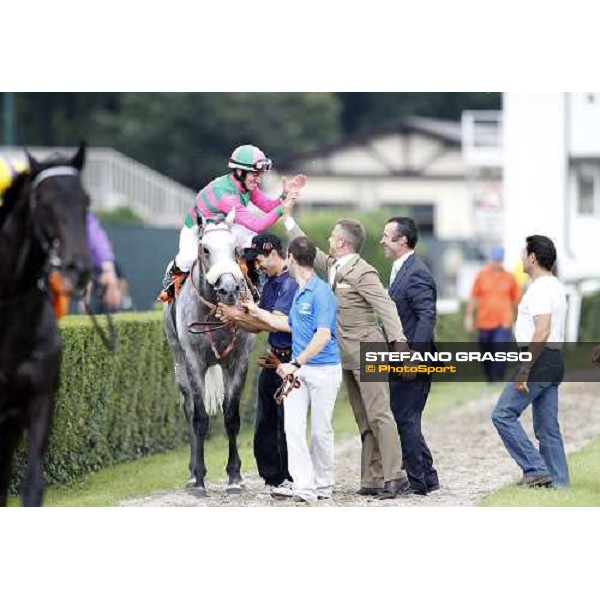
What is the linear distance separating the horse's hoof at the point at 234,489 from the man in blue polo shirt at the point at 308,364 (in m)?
0.61

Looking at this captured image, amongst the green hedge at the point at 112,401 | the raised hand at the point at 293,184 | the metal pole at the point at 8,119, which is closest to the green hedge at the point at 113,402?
the green hedge at the point at 112,401

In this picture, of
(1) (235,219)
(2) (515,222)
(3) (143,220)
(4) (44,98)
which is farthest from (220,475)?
(4) (44,98)

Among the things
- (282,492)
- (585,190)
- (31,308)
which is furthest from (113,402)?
(585,190)

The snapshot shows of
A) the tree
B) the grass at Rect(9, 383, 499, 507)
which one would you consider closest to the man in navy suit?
the grass at Rect(9, 383, 499, 507)

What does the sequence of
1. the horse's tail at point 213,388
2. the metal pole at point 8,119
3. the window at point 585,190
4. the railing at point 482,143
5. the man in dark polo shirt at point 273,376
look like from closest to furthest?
the man in dark polo shirt at point 273,376 < the horse's tail at point 213,388 < the window at point 585,190 < the metal pole at point 8,119 < the railing at point 482,143

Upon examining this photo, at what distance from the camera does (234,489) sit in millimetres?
10945

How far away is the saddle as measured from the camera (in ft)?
33.6

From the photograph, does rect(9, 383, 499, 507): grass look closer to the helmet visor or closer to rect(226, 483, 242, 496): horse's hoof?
rect(226, 483, 242, 496): horse's hoof

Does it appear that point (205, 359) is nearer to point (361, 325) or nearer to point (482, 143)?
point (361, 325)

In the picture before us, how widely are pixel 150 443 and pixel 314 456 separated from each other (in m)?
2.73

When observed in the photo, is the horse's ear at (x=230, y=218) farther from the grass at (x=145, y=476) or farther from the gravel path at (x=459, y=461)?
the grass at (x=145, y=476)

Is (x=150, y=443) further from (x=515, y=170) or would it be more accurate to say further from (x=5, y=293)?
(x=515, y=170)

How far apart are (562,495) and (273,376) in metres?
2.08

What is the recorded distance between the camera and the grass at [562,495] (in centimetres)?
1002
